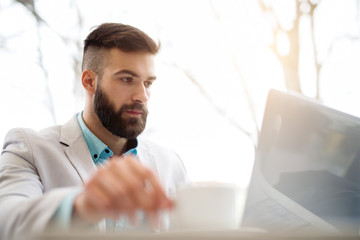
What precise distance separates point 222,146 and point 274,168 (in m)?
2.03

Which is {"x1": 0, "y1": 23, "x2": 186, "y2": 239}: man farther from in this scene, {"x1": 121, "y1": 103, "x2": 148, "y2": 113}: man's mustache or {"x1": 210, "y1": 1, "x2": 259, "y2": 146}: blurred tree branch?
{"x1": 210, "y1": 1, "x2": 259, "y2": 146}: blurred tree branch

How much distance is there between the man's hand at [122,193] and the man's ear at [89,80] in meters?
1.33

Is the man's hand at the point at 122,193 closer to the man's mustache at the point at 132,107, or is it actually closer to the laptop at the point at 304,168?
the laptop at the point at 304,168

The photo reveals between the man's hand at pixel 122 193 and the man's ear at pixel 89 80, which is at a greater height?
the man's hand at pixel 122 193

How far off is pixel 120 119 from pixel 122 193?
117cm

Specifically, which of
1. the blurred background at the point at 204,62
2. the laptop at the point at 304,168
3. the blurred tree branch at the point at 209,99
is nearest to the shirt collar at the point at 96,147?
the laptop at the point at 304,168

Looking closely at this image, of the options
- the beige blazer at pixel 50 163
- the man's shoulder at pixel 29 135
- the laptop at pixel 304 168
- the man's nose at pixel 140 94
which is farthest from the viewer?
the man's nose at pixel 140 94

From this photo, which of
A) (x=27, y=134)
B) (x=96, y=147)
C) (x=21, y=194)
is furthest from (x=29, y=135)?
(x=21, y=194)

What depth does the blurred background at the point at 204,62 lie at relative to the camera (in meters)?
2.79

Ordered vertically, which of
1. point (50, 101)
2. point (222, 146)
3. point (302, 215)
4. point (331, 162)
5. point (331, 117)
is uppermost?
point (331, 117)

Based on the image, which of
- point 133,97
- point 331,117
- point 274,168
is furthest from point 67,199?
point 133,97

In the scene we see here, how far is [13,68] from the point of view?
2768mm

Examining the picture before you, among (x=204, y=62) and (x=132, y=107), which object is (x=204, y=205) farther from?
(x=204, y=62)

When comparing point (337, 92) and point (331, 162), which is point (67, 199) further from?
point (337, 92)
